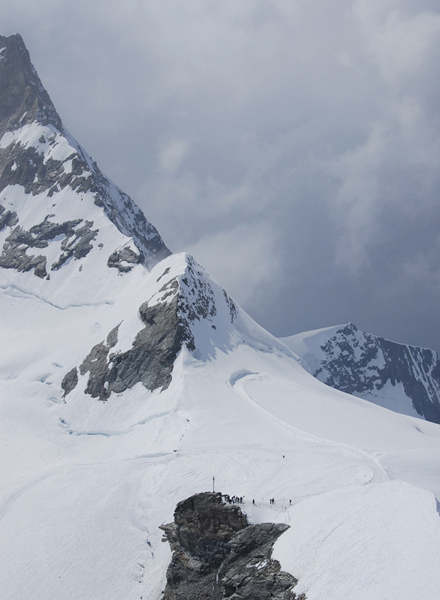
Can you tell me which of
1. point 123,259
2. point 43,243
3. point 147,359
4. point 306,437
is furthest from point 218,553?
point 43,243

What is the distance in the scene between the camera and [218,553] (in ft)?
82.8

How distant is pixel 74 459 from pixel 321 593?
34.3m

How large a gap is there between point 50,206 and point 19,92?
56.7 m

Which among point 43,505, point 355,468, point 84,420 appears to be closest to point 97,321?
point 84,420

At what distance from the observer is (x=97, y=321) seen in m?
75.8

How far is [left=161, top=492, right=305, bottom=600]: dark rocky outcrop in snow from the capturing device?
21156 mm

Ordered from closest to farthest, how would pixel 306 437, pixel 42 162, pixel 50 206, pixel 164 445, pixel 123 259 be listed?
pixel 306 437
pixel 164 445
pixel 123 259
pixel 50 206
pixel 42 162

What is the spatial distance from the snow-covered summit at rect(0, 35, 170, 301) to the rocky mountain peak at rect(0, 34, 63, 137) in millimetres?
307

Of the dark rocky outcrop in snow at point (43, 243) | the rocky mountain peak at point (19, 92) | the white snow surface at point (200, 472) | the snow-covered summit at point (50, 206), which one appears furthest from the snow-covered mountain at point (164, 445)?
the rocky mountain peak at point (19, 92)

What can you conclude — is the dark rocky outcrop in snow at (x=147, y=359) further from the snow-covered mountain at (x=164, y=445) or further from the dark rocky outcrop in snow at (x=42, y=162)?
the dark rocky outcrop in snow at (x=42, y=162)

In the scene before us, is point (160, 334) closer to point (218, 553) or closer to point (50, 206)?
point (218, 553)

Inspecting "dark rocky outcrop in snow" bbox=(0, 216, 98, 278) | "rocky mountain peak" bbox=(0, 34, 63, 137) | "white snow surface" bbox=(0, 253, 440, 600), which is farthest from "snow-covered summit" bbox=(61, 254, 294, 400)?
"rocky mountain peak" bbox=(0, 34, 63, 137)

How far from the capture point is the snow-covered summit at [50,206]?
97.7 metres

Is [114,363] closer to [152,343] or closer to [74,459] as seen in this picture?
[152,343]
